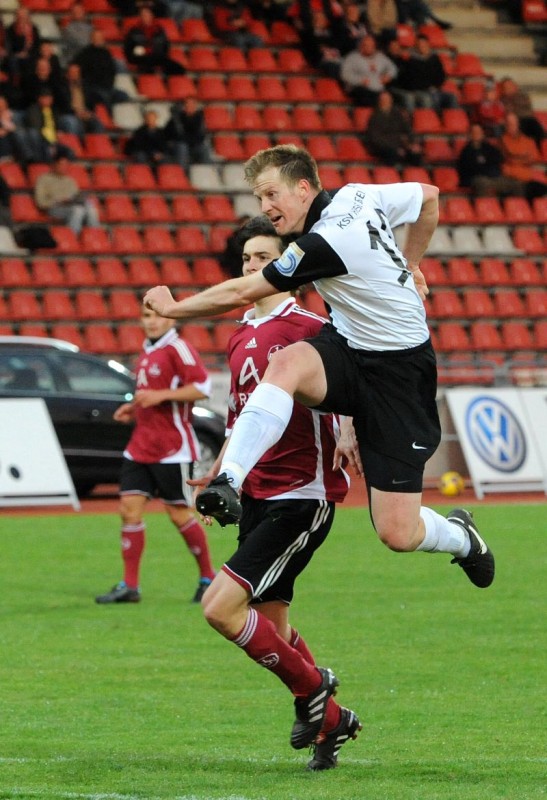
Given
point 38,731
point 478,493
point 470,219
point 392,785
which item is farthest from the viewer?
point 470,219

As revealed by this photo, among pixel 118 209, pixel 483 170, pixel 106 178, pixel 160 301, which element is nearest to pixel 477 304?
pixel 483 170

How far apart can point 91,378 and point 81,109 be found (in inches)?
281

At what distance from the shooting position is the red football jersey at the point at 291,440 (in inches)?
237

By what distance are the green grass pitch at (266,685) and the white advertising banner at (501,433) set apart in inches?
195

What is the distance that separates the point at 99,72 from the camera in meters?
24.2

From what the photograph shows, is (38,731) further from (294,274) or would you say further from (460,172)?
(460,172)

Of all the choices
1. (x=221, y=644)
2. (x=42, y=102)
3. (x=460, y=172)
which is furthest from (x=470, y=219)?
(x=221, y=644)

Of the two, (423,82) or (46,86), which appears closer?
(46,86)

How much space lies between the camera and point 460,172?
2662 centimetres

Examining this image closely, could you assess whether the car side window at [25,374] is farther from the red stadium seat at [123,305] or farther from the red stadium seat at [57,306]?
the red stadium seat at [123,305]

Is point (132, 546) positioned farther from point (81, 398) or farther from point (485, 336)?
point (485, 336)

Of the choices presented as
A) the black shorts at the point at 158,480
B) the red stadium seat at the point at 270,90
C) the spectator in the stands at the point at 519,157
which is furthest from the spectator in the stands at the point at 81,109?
the black shorts at the point at 158,480

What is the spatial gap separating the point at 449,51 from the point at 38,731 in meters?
24.6

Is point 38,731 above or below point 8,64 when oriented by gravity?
below
